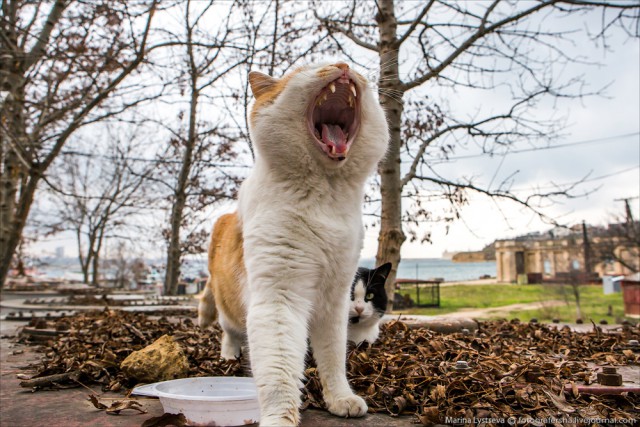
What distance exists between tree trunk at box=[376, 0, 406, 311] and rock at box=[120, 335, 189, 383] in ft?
11.1

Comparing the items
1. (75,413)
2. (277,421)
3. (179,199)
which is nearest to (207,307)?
(75,413)

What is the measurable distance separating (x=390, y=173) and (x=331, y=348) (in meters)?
3.77

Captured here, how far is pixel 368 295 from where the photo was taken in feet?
12.3

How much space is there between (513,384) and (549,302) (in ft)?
99.1

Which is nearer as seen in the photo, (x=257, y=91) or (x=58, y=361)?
(x=257, y=91)

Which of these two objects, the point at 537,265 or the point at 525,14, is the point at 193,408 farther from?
the point at 537,265

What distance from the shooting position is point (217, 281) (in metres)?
3.19

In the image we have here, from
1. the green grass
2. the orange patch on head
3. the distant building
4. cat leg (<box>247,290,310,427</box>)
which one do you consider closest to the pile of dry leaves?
cat leg (<box>247,290,310,427</box>)

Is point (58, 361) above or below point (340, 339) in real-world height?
below

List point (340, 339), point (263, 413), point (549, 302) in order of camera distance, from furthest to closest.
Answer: point (549, 302) → point (340, 339) → point (263, 413)

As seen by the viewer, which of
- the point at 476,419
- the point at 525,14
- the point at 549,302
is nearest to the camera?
the point at 476,419

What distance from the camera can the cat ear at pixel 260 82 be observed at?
236cm

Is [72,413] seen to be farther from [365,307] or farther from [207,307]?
[365,307]

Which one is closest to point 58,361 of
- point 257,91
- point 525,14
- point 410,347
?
point 257,91
